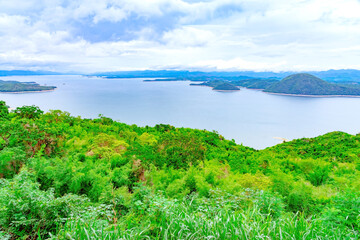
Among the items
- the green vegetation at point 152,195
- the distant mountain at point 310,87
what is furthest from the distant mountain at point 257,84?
the green vegetation at point 152,195

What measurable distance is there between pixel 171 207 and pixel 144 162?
2.80m

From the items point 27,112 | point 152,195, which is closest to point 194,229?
point 152,195

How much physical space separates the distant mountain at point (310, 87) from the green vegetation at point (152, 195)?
4957 inches

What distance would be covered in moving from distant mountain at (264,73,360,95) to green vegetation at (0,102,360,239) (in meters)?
126

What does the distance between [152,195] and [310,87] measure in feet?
438

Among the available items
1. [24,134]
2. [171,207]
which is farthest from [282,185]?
[24,134]

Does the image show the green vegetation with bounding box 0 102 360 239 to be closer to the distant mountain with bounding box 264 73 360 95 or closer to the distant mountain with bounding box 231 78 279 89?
the distant mountain with bounding box 264 73 360 95

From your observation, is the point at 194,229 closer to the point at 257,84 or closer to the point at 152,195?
the point at 152,195

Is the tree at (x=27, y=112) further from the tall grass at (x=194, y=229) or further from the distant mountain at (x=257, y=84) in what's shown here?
the distant mountain at (x=257, y=84)

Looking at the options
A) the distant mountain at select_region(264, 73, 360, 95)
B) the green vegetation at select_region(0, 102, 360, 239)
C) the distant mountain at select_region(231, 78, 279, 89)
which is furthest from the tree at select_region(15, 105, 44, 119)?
the distant mountain at select_region(231, 78, 279, 89)

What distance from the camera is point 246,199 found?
3.61m

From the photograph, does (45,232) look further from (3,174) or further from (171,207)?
(3,174)

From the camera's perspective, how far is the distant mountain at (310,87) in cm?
11338

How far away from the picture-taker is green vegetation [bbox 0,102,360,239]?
2.56m
